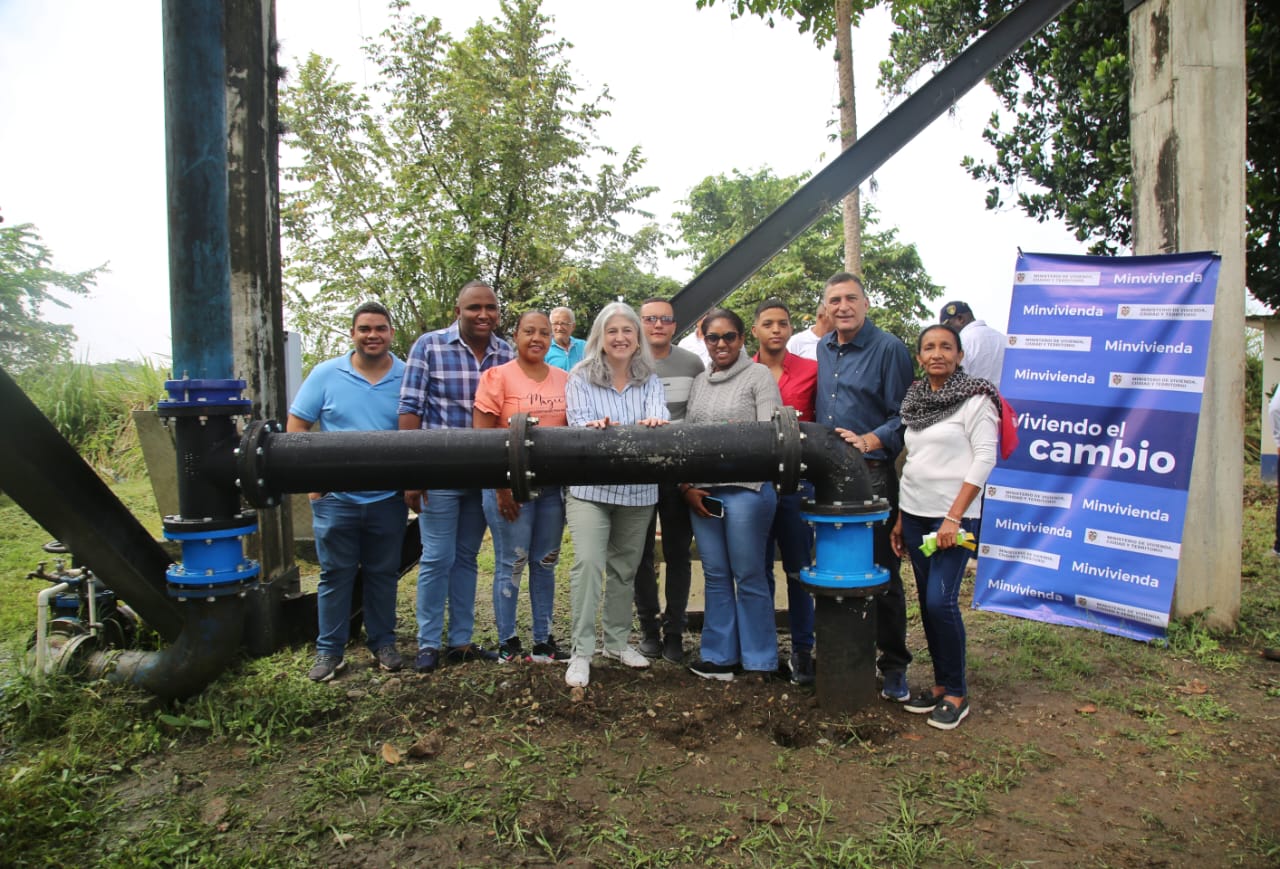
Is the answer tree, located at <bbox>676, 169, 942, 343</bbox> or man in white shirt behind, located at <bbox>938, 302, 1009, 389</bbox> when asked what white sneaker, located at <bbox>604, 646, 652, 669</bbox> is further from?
tree, located at <bbox>676, 169, 942, 343</bbox>

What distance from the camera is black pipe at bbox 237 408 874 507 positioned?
321 centimetres

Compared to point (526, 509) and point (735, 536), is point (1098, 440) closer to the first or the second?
point (735, 536)

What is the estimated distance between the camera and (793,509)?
4.00 meters

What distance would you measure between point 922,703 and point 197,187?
3879mm

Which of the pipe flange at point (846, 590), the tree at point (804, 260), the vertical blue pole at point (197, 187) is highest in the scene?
the tree at point (804, 260)

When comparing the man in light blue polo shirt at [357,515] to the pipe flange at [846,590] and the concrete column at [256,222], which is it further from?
the pipe flange at [846,590]

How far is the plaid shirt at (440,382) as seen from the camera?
416cm

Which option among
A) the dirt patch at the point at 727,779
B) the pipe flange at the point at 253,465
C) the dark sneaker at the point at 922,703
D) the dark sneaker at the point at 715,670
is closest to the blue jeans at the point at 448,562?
the dirt patch at the point at 727,779

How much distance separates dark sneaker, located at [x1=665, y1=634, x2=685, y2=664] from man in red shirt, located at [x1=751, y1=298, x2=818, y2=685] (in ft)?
1.88

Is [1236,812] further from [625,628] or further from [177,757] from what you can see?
[177,757]

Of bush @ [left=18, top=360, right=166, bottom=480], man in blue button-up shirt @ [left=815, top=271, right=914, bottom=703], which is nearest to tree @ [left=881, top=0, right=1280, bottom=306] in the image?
man in blue button-up shirt @ [left=815, top=271, right=914, bottom=703]

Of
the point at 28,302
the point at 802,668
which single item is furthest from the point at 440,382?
the point at 28,302

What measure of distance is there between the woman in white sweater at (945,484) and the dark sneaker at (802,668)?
1.61 feet

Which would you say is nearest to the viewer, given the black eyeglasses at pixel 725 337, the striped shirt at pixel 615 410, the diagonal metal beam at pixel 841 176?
the striped shirt at pixel 615 410
